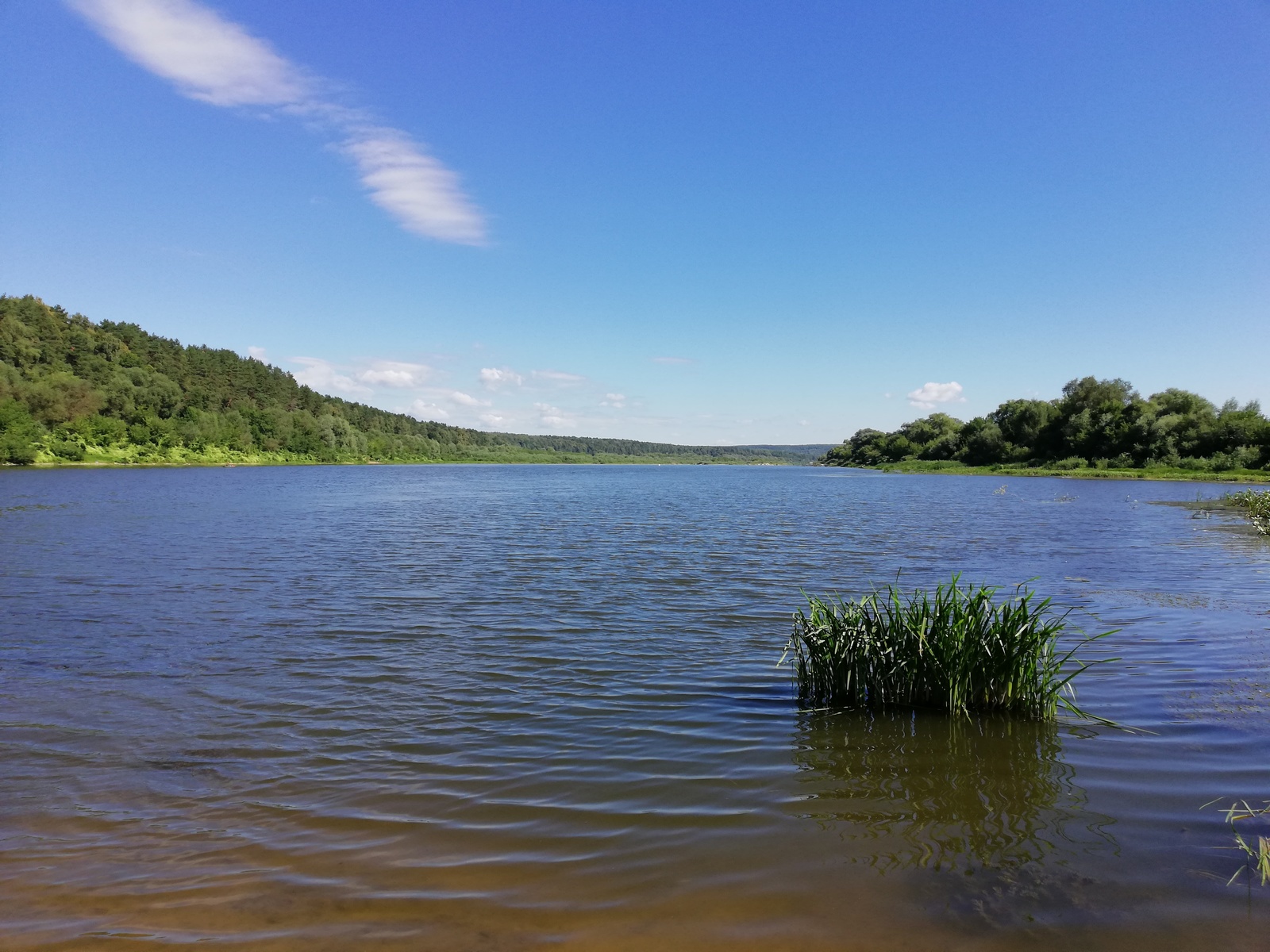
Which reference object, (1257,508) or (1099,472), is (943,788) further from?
(1099,472)

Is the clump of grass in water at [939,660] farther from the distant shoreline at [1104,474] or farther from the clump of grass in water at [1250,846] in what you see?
the distant shoreline at [1104,474]

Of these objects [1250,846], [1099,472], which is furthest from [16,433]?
[1099,472]

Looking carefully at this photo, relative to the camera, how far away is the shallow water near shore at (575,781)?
4727 mm

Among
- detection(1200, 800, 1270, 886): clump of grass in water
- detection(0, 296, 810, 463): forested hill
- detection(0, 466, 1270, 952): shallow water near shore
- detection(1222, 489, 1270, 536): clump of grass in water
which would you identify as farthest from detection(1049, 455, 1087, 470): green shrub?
detection(0, 296, 810, 463): forested hill

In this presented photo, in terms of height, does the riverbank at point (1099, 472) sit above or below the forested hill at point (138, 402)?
below

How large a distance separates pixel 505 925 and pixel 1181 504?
50310 millimetres

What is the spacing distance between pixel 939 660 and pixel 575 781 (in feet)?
14.0

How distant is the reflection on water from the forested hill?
101 m

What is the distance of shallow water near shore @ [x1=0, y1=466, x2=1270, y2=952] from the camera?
473 centimetres

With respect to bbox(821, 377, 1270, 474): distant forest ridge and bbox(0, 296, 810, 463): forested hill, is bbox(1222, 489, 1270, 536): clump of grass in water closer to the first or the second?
bbox(821, 377, 1270, 474): distant forest ridge

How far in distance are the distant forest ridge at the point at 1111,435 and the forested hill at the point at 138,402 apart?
114861 mm

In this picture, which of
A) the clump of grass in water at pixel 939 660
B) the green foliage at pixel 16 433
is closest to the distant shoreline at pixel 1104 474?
the clump of grass in water at pixel 939 660

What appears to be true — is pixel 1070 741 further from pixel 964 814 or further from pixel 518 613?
pixel 518 613


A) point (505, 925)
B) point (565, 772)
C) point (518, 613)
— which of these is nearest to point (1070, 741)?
point (565, 772)
